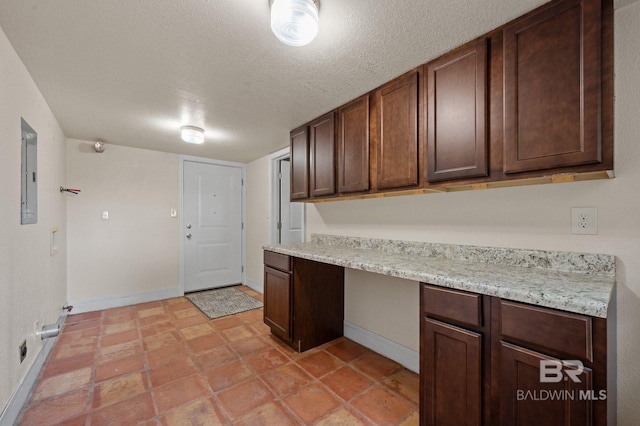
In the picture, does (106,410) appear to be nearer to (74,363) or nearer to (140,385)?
(140,385)

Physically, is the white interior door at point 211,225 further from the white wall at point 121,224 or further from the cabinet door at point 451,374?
the cabinet door at point 451,374

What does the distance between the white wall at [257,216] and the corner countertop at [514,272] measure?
2163 millimetres

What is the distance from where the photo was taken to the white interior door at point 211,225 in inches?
163

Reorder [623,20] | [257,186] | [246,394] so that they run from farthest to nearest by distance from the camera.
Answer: [257,186]
[246,394]
[623,20]

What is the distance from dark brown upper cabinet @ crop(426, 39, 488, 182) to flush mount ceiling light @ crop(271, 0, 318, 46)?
84cm

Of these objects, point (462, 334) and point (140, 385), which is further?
point (140, 385)

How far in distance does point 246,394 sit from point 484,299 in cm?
160

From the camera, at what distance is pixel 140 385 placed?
1.92 m

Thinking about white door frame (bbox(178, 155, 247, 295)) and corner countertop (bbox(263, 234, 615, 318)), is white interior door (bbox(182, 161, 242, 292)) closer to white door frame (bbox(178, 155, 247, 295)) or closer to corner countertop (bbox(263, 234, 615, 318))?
white door frame (bbox(178, 155, 247, 295))

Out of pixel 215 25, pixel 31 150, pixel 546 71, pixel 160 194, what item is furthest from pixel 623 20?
pixel 160 194

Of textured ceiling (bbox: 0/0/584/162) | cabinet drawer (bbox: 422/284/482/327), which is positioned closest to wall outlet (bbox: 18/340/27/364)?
textured ceiling (bbox: 0/0/584/162)

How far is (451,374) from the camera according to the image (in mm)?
1252

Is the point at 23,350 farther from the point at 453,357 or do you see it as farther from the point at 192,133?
the point at 453,357

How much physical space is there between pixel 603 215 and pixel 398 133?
1.14 m
